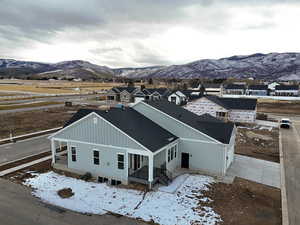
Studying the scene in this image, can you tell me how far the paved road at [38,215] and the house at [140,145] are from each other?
12.3 ft

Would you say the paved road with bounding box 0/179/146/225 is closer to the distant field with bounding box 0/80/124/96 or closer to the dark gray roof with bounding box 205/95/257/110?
the dark gray roof with bounding box 205/95/257/110

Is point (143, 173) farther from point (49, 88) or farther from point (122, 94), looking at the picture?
point (49, 88)

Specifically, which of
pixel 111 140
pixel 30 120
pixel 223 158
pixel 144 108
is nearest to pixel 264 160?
pixel 223 158

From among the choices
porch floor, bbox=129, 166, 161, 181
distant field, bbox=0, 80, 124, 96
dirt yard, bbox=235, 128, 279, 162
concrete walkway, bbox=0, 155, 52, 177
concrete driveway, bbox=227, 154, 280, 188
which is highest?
distant field, bbox=0, 80, 124, 96

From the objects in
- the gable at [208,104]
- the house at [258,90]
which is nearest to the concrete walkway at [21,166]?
the gable at [208,104]

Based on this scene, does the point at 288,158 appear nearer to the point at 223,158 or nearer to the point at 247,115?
the point at 223,158

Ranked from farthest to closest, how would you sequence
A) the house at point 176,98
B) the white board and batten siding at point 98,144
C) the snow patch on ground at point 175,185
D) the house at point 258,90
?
the house at point 258,90, the house at point 176,98, the white board and batten siding at point 98,144, the snow patch on ground at point 175,185

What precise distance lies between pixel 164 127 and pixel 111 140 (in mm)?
4706

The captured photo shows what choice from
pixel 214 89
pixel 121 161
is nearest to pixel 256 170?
pixel 121 161

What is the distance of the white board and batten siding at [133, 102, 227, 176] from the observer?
15.7m

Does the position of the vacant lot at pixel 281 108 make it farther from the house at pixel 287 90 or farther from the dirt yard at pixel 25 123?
the dirt yard at pixel 25 123

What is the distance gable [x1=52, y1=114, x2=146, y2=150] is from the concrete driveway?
827 cm

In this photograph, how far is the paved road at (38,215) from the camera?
10094 mm

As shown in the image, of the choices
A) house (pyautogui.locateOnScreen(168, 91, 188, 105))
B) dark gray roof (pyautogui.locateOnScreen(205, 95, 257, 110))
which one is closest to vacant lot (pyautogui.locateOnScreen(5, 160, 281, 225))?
dark gray roof (pyautogui.locateOnScreen(205, 95, 257, 110))
